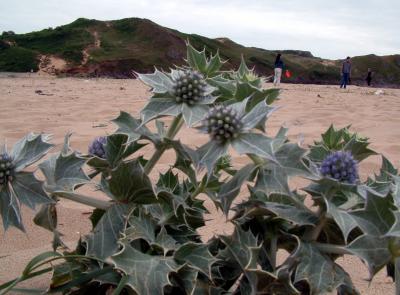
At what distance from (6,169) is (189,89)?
441 mm

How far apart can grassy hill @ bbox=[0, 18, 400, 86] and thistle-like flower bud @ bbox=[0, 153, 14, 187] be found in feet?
52.3

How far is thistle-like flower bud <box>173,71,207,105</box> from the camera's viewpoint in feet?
3.50

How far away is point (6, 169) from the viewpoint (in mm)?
1001

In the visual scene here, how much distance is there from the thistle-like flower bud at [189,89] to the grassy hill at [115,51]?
51.8ft

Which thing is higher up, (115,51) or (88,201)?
(115,51)


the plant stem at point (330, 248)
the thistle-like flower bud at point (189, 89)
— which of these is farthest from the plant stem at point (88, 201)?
the plant stem at point (330, 248)

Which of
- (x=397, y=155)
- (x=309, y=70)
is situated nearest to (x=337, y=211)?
(x=397, y=155)

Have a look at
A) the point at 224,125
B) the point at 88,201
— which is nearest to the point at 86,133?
the point at 88,201

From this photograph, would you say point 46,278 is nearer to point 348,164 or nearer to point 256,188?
point 256,188

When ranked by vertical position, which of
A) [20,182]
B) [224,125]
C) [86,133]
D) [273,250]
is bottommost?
[86,133]

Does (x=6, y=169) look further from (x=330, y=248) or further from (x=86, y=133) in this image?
(x=86, y=133)

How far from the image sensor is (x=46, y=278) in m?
1.41

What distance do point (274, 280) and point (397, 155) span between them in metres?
2.49

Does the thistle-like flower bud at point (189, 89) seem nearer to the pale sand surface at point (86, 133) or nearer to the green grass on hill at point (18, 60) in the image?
the pale sand surface at point (86, 133)
